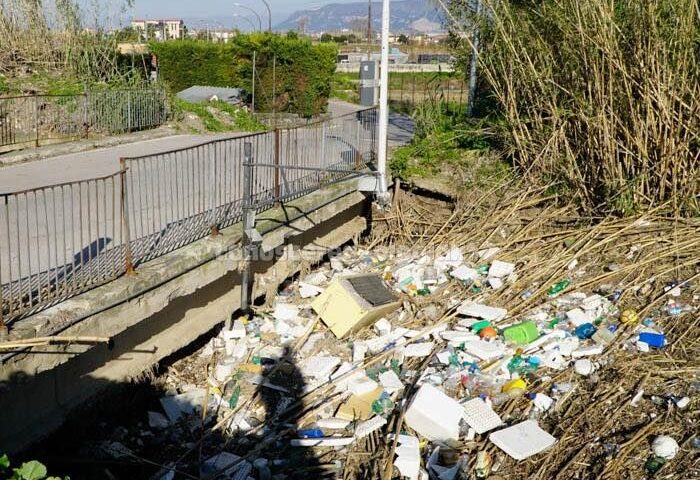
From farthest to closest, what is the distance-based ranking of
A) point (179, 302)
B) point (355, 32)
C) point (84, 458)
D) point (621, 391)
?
point (355, 32)
point (179, 302)
point (621, 391)
point (84, 458)

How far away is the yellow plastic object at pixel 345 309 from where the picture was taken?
753 centimetres

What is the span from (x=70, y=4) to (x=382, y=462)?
15853 millimetres

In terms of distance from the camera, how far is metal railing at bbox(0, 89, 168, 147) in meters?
13.7

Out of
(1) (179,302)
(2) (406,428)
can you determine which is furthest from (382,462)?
(1) (179,302)

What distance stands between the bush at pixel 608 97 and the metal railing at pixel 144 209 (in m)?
2.65

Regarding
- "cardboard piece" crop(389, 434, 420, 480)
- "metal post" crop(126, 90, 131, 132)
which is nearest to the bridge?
"cardboard piece" crop(389, 434, 420, 480)

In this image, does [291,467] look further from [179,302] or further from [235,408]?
[179,302]

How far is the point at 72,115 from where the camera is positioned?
14711mm

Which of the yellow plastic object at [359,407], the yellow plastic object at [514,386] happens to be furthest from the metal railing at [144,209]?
the yellow plastic object at [514,386]

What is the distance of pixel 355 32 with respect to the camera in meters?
71.9

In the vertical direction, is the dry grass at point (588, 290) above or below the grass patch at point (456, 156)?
below

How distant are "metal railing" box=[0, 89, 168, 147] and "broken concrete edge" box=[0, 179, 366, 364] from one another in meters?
7.03

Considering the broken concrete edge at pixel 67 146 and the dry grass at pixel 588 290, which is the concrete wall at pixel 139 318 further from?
the broken concrete edge at pixel 67 146

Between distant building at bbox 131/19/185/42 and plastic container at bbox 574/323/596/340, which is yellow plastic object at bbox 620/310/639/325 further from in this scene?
distant building at bbox 131/19/185/42
